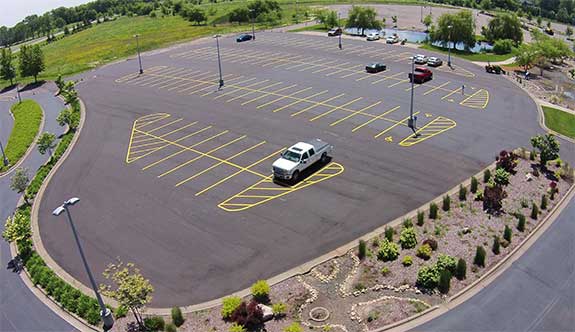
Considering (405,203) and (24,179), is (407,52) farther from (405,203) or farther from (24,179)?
(24,179)

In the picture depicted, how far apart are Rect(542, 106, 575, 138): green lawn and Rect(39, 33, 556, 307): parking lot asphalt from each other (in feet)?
4.22

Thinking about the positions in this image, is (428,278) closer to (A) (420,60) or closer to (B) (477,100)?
(B) (477,100)

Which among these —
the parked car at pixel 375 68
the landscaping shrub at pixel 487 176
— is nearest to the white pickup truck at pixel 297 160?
the landscaping shrub at pixel 487 176

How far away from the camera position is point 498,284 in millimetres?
19641

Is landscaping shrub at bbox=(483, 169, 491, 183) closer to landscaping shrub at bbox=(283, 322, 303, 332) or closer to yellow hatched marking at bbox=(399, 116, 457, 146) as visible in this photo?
yellow hatched marking at bbox=(399, 116, 457, 146)

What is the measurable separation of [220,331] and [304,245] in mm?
6640

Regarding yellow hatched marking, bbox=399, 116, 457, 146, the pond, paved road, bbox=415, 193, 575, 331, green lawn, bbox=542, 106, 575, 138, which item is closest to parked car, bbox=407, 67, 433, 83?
yellow hatched marking, bbox=399, 116, 457, 146

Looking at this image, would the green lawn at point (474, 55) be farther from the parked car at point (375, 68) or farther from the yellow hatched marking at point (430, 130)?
the yellow hatched marking at point (430, 130)

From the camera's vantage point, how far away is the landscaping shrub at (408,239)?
22.1 meters

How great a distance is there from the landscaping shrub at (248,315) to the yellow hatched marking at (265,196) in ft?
29.0

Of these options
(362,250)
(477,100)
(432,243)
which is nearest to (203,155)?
(362,250)

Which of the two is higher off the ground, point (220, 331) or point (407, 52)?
point (407, 52)

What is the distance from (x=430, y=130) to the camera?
35781 millimetres

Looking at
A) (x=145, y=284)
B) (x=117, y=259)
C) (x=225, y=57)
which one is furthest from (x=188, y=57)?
(x=145, y=284)
